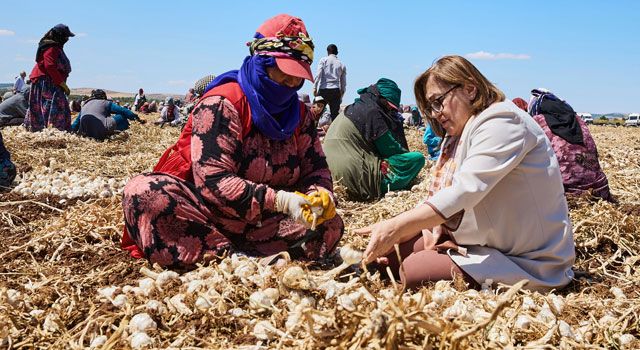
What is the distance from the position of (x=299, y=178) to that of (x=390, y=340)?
1.68 m

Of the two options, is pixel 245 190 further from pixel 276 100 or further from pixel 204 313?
pixel 204 313

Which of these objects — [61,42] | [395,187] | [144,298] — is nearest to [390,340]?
[144,298]

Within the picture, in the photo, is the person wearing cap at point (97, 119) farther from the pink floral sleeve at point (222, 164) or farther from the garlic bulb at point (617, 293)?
the garlic bulb at point (617, 293)

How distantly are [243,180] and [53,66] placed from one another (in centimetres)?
780

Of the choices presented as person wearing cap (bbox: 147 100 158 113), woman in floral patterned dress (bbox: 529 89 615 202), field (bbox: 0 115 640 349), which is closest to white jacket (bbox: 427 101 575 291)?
field (bbox: 0 115 640 349)

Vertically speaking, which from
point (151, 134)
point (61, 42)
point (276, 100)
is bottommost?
point (151, 134)

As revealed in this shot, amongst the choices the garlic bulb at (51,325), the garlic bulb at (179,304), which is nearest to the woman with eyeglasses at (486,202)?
the garlic bulb at (179,304)

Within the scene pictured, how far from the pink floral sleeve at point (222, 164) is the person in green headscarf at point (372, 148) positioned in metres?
2.40

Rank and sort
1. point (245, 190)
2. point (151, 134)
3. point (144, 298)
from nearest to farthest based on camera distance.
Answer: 1. point (144, 298)
2. point (245, 190)
3. point (151, 134)

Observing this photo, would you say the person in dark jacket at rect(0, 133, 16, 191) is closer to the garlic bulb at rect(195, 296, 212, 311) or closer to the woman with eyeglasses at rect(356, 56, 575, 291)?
the garlic bulb at rect(195, 296, 212, 311)

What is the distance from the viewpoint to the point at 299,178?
10.1 ft

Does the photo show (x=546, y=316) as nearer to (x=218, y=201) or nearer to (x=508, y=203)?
(x=508, y=203)

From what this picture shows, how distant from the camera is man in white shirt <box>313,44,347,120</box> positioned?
9.88 m

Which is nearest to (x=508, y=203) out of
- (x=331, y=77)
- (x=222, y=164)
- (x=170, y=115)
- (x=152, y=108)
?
(x=222, y=164)
